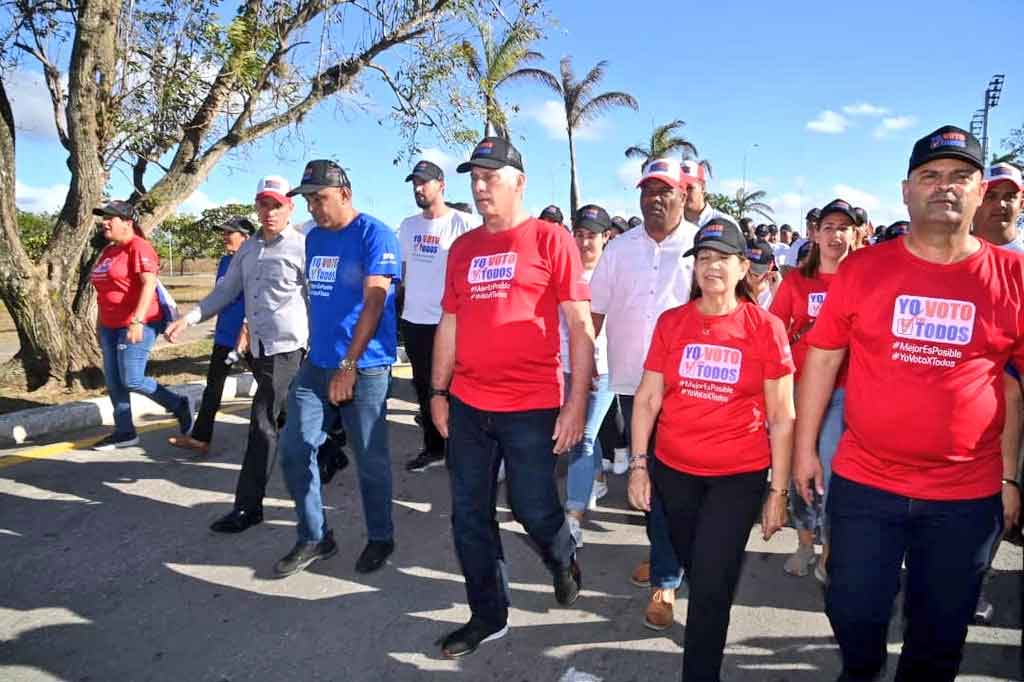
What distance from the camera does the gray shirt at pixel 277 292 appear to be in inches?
176

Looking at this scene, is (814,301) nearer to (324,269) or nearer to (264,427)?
(324,269)

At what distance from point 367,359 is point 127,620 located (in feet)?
5.49

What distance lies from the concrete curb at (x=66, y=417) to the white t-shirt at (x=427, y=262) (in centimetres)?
228

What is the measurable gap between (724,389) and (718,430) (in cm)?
16

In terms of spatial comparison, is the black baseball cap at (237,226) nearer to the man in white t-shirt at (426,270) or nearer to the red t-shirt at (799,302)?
the man in white t-shirt at (426,270)

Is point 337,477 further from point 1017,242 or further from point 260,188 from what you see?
point 1017,242

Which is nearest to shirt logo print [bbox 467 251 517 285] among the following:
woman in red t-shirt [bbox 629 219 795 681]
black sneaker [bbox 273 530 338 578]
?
woman in red t-shirt [bbox 629 219 795 681]

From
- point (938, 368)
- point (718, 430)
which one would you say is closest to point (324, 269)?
point (718, 430)

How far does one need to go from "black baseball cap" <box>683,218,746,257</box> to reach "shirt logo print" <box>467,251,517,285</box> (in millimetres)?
772

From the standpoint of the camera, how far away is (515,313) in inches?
120

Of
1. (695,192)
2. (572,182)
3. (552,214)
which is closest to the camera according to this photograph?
(695,192)

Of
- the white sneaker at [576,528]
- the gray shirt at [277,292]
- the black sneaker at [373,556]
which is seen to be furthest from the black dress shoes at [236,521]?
the white sneaker at [576,528]

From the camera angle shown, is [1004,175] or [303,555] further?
[303,555]

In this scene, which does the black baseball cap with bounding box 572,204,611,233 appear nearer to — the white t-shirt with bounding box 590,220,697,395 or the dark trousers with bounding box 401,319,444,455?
the white t-shirt with bounding box 590,220,697,395
